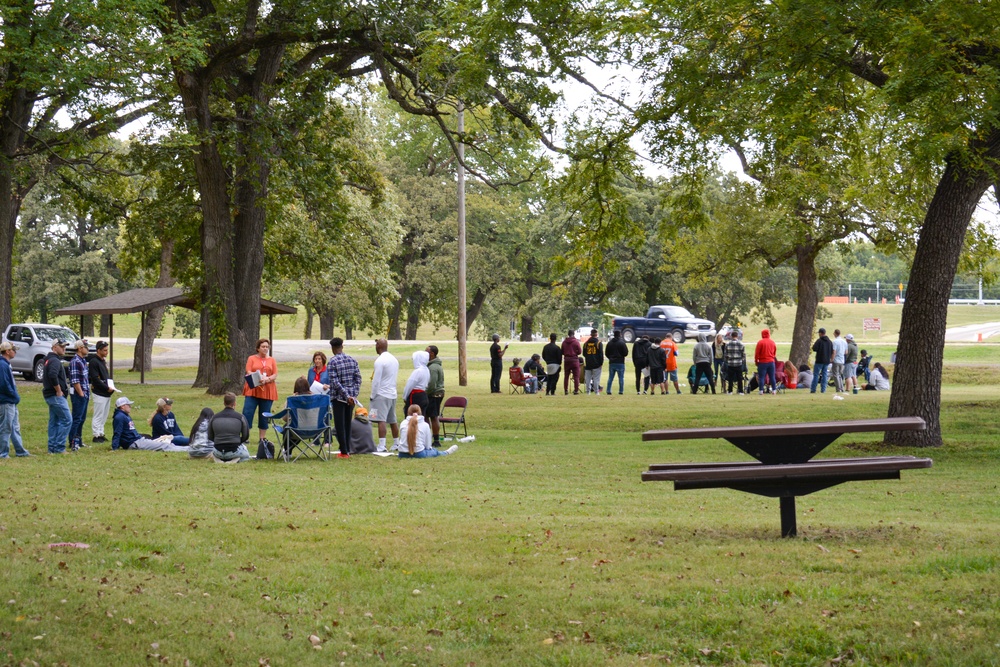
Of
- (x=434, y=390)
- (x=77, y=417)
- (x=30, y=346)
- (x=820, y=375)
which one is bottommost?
(x=77, y=417)

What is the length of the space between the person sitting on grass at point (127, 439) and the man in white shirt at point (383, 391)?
3.09 metres

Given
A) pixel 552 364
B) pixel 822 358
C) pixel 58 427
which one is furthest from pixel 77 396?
pixel 822 358

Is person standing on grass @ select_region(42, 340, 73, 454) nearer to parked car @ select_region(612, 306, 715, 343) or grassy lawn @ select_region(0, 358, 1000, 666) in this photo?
grassy lawn @ select_region(0, 358, 1000, 666)

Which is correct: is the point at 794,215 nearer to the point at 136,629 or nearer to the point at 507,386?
the point at 507,386

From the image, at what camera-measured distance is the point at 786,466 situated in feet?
27.0

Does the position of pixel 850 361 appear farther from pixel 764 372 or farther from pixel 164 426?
pixel 164 426

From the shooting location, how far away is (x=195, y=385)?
31547 mm

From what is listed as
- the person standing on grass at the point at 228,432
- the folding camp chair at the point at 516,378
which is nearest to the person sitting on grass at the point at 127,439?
the person standing on grass at the point at 228,432

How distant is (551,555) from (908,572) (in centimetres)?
252

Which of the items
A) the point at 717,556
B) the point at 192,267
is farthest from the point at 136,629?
the point at 192,267

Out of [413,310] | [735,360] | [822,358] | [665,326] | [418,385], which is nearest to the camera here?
[418,385]

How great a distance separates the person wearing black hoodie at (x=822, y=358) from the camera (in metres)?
30.5

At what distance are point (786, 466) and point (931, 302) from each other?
986 cm

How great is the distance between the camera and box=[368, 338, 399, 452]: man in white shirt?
17.4 meters
